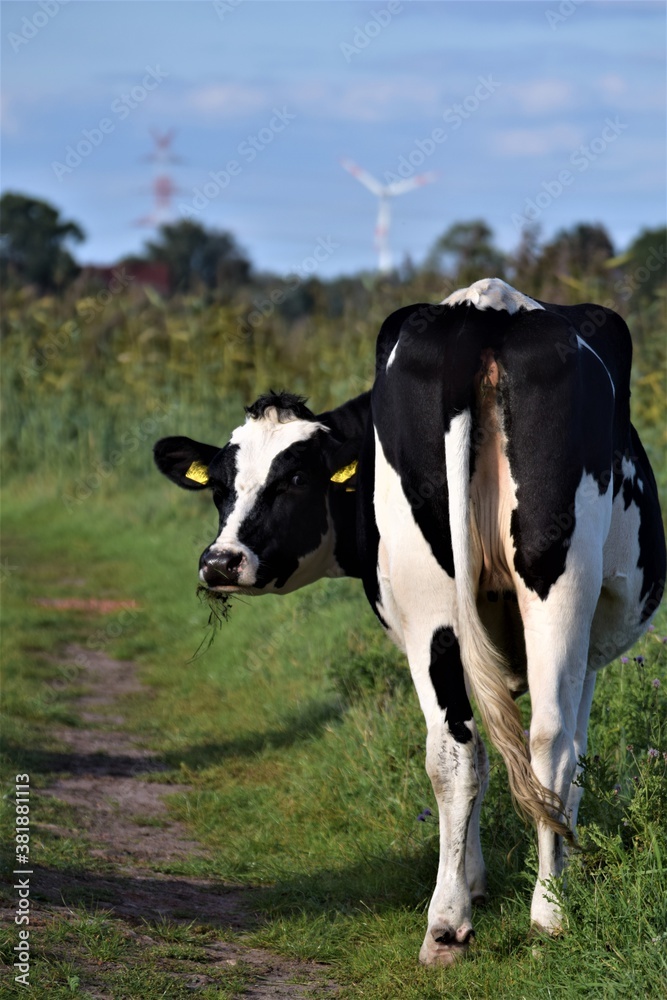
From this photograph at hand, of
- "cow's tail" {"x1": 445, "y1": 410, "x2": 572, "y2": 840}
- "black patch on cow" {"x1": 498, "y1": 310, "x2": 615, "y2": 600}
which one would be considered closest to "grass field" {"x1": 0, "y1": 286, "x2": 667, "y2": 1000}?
"cow's tail" {"x1": 445, "y1": 410, "x2": 572, "y2": 840}

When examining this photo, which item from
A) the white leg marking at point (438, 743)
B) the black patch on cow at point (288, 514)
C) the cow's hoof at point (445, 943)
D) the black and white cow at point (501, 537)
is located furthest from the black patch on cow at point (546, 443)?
the black patch on cow at point (288, 514)

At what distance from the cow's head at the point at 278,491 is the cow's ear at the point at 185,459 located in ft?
0.84

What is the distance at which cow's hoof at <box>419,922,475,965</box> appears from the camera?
404cm

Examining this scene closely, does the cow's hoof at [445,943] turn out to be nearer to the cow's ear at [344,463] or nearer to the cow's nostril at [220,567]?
the cow's nostril at [220,567]

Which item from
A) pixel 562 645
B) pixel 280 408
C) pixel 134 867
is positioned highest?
pixel 280 408

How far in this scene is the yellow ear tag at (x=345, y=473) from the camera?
208 inches

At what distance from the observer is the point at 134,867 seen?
5.15 m

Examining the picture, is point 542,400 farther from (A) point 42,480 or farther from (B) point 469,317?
(A) point 42,480

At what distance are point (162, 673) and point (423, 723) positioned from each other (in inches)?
128

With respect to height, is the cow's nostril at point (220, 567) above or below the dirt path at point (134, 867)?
above

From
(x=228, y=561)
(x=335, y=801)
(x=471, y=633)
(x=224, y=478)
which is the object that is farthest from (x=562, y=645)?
(x=335, y=801)

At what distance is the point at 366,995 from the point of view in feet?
13.1

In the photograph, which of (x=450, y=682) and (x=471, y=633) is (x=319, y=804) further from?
(x=471, y=633)

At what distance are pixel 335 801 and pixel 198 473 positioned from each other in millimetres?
1586
